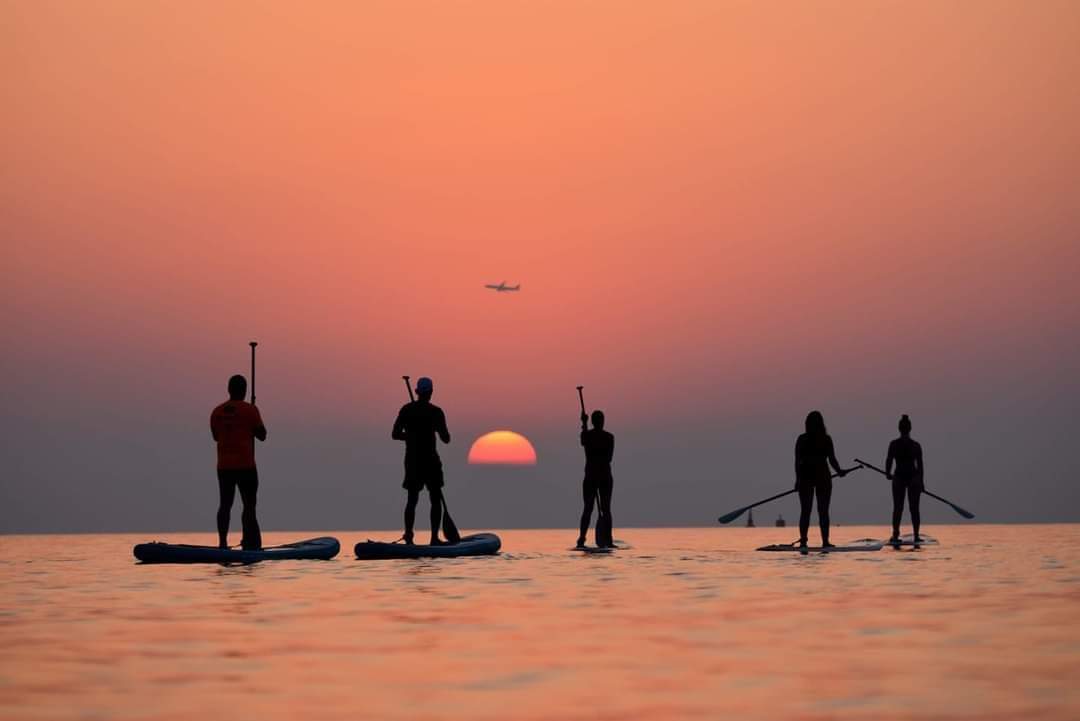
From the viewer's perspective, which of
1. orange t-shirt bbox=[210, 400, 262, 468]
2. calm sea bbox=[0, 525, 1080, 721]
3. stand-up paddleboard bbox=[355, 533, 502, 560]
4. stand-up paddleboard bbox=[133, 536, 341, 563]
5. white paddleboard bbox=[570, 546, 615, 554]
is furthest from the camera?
white paddleboard bbox=[570, 546, 615, 554]

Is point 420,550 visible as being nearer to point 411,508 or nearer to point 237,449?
point 411,508

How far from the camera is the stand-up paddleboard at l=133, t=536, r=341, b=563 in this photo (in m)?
22.9

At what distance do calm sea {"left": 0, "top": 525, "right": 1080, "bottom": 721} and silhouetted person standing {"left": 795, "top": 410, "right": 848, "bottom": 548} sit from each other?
722cm

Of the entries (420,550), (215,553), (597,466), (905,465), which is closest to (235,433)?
(215,553)

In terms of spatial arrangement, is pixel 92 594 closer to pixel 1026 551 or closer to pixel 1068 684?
pixel 1068 684

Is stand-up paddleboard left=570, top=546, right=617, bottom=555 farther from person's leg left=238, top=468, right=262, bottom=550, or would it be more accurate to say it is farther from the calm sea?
the calm sea

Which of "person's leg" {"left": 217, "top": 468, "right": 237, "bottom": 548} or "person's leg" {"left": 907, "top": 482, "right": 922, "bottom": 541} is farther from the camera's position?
"person's leg" {"left": 907, "top": 482, "right": 922, "bottom": 541}

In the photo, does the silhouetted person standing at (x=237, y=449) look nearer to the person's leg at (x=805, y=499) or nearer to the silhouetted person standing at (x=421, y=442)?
the silhouetted person standing at (x=421, y=442)

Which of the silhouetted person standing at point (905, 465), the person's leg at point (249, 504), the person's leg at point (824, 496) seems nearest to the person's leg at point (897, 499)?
the silhouetted person standing at point (905, 465)

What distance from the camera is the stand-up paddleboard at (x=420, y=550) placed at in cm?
2420

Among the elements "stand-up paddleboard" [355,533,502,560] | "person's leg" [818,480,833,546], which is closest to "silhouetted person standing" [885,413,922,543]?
"person's leg" [818,480,833,546]

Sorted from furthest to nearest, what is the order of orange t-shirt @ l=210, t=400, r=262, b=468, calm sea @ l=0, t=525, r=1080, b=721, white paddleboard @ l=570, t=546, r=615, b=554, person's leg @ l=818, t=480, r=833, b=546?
white paddleboard @ l=570, t=546, r=615, b=554 → person's leg @ l=818, t=480, r=833, b=546 → orange t-shirt @ l=210, t=400, r=262, b=468 → calm sea @ l=0, t=525, r=1080, b=721

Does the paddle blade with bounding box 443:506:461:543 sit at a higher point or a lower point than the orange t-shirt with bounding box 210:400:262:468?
lower

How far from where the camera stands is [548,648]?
33.5ft
